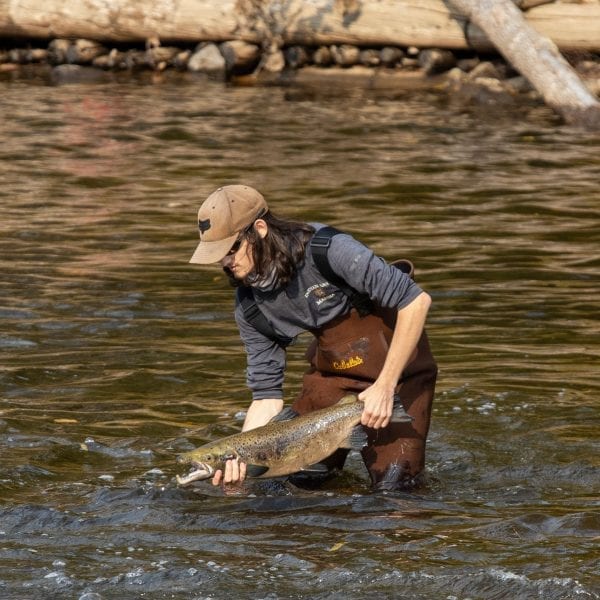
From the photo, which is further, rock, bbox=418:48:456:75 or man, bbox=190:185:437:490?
rock, bbox=418:48:456:75

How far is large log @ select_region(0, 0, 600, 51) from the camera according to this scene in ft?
66.0

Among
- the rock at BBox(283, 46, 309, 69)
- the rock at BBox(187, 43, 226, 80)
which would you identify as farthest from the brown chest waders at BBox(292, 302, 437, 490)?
the rock at BBox(187, 43, 226, 80)

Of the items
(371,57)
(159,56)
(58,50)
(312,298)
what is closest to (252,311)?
(312,298)

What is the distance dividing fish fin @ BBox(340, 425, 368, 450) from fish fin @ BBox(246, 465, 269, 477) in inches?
14.6

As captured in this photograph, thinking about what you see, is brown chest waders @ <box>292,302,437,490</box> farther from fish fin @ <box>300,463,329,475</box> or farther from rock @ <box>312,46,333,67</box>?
rock @ <box>312,46,333,67</box>

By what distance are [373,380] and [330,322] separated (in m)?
0.36

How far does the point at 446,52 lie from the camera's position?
21.4 meters

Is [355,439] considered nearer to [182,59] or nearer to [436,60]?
[436,60]

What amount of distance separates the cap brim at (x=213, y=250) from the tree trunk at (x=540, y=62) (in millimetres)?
12707

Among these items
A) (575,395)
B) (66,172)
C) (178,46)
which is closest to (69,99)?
(178,46)

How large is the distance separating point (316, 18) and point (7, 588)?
55.2ft

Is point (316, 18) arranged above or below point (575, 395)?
above

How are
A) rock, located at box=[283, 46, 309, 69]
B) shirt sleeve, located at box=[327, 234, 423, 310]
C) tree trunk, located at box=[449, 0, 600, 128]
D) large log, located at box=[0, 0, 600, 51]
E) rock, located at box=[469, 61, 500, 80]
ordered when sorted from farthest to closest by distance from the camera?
rock, located at box=[283, 46, 309, 69]
rock, located at box=[469, 61, 500, 80]
large log, located at box=[0, 0, 600, 51]
tree trunk, located at box=[449, 0, 600, 128]
shirt sleeve, located at box=[327, 234, 423, 310]

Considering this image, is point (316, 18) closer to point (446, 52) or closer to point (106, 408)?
point (446, 52)
